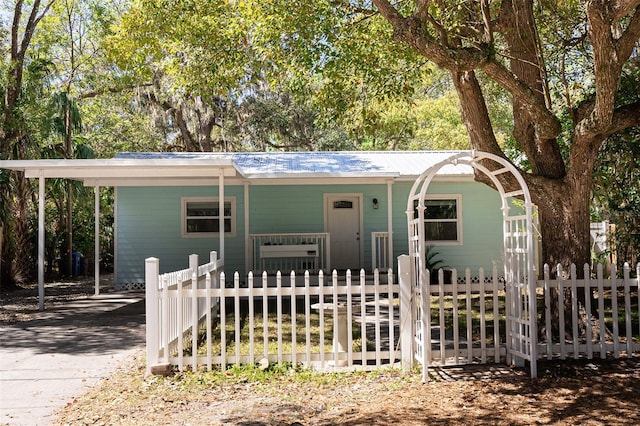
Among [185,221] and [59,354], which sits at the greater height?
[185,221]

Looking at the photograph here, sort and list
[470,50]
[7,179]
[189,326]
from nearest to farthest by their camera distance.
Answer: [470,50], [189,326], [7,179]

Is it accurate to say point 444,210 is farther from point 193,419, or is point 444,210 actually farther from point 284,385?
point 193,419

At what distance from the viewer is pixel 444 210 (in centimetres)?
1648

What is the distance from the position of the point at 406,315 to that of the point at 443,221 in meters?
10.0

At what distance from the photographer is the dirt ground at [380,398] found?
16.6ft

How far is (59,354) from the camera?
7.85m

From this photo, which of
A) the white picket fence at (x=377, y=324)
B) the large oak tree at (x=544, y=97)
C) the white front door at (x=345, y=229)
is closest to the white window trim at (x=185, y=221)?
the white front door at (x=345, y=229)

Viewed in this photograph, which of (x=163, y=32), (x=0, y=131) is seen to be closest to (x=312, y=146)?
(x=0, y=131)

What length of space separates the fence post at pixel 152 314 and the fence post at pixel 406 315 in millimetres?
2623

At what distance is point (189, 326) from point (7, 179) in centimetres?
1024

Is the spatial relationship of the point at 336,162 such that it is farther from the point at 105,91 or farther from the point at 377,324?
the point at 105,91

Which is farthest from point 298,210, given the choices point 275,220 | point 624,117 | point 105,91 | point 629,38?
point 105,91

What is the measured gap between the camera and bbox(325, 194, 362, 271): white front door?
1642 centimetres

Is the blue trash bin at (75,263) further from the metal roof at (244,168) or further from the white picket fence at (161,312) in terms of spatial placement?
the white picket fence at (161,312)
